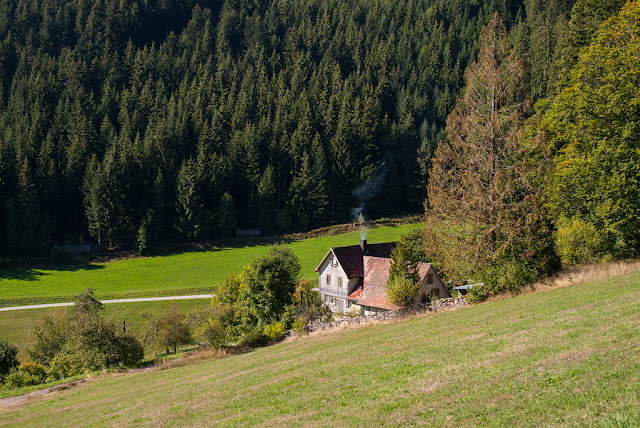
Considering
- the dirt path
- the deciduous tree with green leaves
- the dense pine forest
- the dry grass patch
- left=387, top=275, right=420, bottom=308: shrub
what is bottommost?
the dirt path

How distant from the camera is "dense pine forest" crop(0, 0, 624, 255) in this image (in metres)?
86.9

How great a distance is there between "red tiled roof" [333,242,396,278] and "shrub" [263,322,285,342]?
1458 centimetres

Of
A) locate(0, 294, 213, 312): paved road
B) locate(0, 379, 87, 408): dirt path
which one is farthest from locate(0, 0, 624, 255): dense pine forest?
locate(0, 379, 87, 408): dirt path

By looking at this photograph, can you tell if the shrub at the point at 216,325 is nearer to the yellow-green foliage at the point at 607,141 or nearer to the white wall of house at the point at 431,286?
the white wall of house at the point at 431,286

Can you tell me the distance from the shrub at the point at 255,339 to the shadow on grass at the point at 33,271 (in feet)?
158

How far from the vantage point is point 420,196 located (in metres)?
100

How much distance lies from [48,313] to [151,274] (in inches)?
692

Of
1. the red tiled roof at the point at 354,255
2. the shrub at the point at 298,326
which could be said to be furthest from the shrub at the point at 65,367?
the red tiled roof at the point at 354,255

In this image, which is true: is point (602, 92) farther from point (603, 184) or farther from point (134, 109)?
point (134, 109)

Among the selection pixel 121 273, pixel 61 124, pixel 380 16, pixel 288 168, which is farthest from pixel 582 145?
pixel 380 16

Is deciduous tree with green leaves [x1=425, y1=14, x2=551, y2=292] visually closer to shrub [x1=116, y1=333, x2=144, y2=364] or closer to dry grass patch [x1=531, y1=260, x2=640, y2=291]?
dry grass patch [x1=531, y1=260, x2=640, y2=291]

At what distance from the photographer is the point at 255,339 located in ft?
115

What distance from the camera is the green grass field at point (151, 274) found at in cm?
6206

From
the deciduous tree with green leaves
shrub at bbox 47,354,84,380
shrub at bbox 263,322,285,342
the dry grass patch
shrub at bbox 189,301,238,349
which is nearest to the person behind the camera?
the dry grass patch
